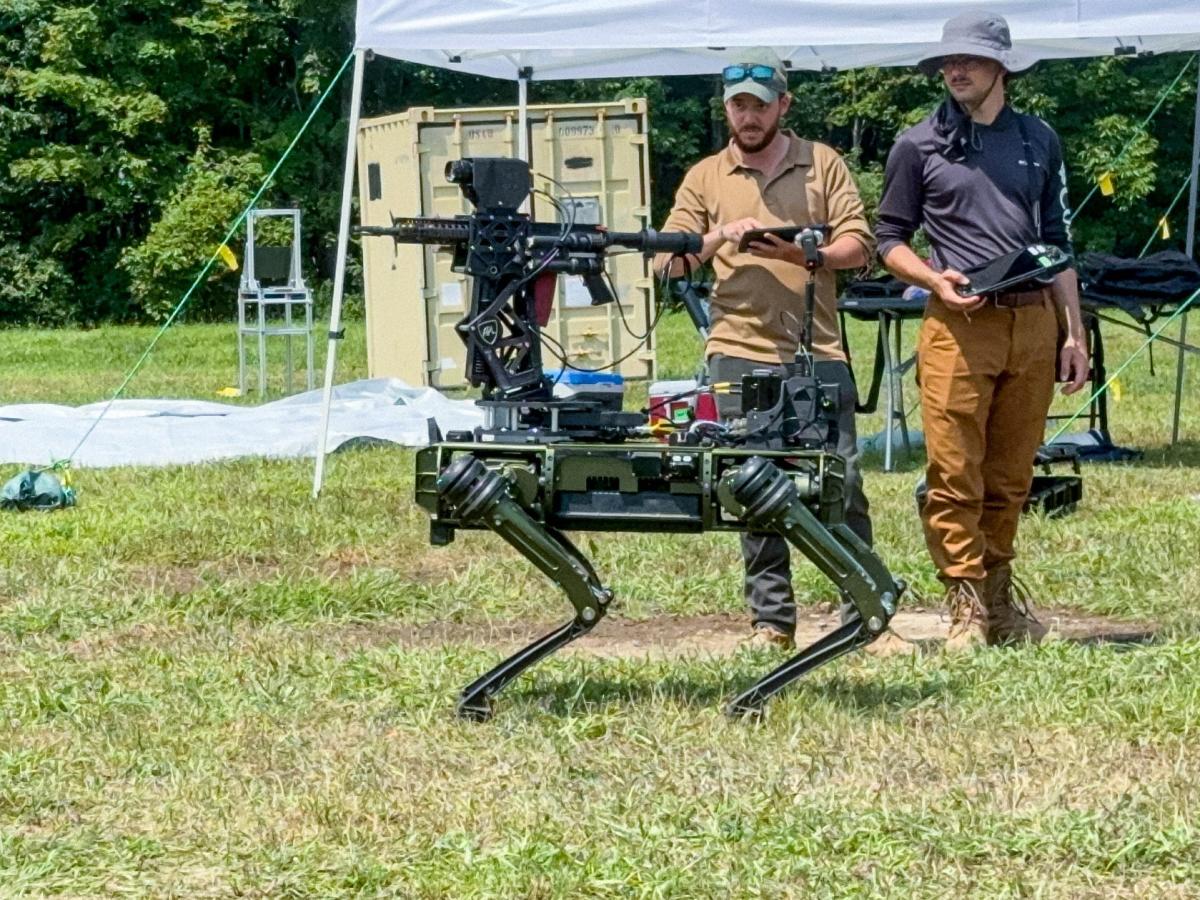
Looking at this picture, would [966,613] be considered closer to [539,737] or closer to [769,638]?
[769,638]

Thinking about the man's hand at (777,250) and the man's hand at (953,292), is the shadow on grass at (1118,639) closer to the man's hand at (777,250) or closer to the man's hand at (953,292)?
the man's hand at (953,292)

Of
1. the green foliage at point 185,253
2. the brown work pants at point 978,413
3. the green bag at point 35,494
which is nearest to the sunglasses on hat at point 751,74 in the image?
the brown work pants at point 978,413

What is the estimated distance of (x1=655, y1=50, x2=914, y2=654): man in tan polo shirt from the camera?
6.63 m

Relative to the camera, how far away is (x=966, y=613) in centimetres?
673

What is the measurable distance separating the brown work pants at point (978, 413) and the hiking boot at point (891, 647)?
0.90ft

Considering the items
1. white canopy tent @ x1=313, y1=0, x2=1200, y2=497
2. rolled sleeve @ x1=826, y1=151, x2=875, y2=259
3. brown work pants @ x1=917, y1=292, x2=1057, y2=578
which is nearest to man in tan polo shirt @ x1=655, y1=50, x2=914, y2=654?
rolled sleeve @ x1=826, y1=151, x2=875, y2=259

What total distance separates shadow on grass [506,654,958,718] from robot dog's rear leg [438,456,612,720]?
21cm

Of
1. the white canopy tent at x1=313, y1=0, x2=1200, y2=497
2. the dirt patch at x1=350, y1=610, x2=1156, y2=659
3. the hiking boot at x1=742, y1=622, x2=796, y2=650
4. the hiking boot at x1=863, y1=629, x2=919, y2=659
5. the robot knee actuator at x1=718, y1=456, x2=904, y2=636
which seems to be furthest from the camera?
the white canopy tent at x1=313, y1=0, x2=1200, y2=497

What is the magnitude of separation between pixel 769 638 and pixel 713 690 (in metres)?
0.85

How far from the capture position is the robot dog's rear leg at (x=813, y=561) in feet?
17.0

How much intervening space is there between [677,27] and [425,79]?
2747 centimetres

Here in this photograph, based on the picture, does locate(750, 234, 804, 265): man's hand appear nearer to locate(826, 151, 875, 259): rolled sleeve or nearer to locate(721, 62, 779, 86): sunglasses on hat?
locate(826, 151, 875, 259): rolled sleeve

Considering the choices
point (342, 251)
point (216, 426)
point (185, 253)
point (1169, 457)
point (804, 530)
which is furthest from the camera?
point (185, 253)

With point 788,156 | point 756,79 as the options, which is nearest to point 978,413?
point 788,156
